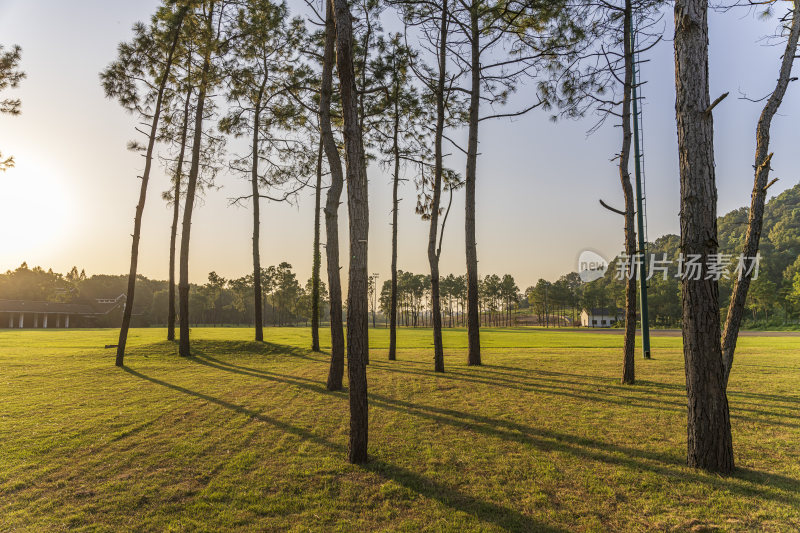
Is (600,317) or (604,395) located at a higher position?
(604,395)

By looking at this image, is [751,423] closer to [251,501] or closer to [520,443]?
[520,443]

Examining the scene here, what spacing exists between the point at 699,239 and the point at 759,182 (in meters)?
2.90

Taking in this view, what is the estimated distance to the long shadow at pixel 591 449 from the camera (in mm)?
4539

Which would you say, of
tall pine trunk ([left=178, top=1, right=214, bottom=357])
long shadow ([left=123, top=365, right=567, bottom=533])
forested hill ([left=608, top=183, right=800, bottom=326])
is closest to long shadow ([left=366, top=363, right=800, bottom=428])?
long shadow ([left=123, top=365, right=567, bottom=533])

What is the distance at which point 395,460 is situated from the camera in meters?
5.44

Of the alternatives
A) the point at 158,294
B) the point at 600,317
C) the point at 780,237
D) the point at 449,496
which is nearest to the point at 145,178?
the point at 449,496

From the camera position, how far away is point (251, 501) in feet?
13.9

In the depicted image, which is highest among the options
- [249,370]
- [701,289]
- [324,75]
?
[324,75]

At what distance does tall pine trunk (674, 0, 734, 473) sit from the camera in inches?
196

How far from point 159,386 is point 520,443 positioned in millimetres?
9916

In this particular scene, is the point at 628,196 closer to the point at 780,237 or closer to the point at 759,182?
the point at 759,182

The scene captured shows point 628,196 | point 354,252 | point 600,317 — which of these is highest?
point 628,196

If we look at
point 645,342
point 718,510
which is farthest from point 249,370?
point 645,342

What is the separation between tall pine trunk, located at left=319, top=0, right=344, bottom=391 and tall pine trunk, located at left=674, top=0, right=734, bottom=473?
7.11 meters
